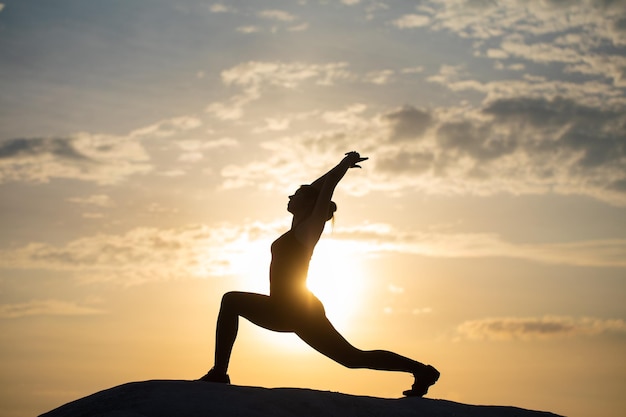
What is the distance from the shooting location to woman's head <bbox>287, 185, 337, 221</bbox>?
11680mm

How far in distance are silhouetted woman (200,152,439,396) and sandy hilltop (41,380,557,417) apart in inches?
26.0

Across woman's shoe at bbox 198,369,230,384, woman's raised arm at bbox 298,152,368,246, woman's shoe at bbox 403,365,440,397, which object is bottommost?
woman's shoe at bbox 198,369,230,384

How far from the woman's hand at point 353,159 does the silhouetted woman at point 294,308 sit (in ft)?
1.14

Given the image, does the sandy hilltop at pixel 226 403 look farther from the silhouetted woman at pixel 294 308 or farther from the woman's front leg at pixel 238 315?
the woman's front leg at pixel 238 315

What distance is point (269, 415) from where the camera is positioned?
31.4 feet

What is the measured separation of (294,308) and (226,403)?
1921 mm

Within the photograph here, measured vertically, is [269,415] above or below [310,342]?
below

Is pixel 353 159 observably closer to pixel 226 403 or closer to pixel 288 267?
pixel 288 267

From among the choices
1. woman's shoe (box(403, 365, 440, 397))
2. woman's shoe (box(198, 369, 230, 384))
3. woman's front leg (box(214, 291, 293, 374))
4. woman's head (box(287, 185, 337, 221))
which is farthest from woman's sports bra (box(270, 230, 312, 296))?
woman's shoe (box(403, 365, 440, 397))

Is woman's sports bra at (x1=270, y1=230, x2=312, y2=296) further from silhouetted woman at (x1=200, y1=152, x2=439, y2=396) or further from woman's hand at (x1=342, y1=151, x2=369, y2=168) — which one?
woman's hand at (x1=342, y1=151, x2=369, y2=168)

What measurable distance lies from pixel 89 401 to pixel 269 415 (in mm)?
2066

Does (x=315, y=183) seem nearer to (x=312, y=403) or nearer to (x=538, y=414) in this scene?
(x=312, y=403)

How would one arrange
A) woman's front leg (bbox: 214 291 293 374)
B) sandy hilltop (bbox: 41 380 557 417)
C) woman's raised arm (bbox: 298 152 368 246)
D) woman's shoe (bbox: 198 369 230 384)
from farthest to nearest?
woman's raised arm (bbox: 298 152 368 246) → woman's front leg (bbox: 214 291 293 374) → woman's shoe (bbox: 198 369 230 384) → sandy hilltop (bbox: 41 380 557 417)

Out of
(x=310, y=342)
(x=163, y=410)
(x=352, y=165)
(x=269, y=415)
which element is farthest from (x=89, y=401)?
(x=352, y=165)
